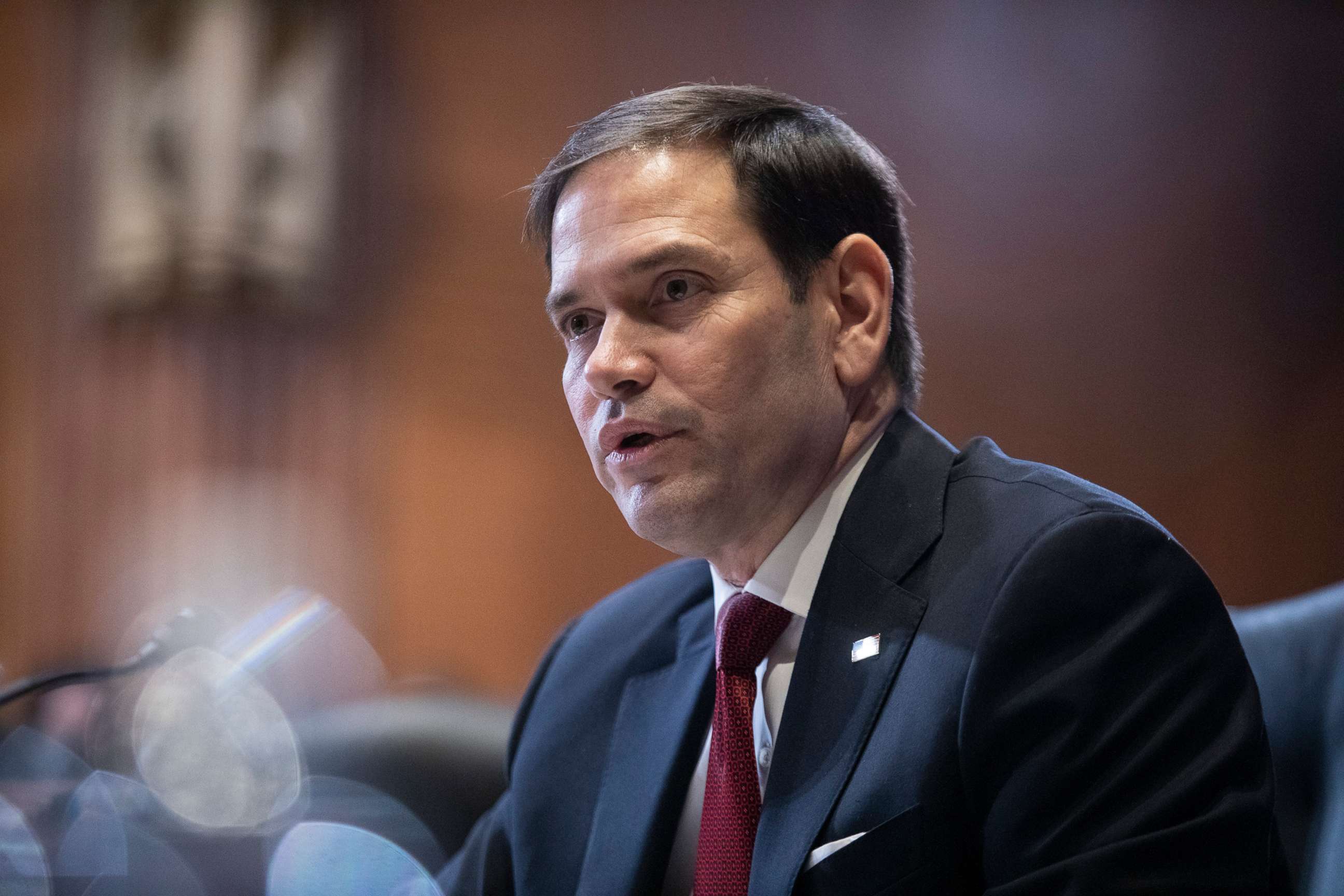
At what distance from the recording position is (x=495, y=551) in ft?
12.6

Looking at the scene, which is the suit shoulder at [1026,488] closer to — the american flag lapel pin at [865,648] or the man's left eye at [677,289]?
the american flag lapel pin at [865,648]

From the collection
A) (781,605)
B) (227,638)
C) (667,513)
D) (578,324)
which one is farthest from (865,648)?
(227,638)

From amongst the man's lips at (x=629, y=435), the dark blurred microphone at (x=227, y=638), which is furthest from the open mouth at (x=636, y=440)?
the dark blurred microphone at (x=227, y=638)

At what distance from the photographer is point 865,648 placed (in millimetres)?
1187

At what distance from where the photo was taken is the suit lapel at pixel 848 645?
1124 mm

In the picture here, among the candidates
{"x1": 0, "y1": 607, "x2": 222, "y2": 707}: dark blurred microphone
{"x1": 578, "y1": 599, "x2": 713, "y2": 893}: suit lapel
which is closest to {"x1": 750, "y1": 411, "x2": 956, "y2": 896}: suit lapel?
{"x1": 578, "y1": 599, "x2": 713, "y2": 893}: suit lapel

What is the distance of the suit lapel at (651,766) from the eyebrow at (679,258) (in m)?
0.48

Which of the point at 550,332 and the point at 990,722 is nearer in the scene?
the point at 990,722

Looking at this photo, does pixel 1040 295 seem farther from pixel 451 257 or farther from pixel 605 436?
pixel 605 436

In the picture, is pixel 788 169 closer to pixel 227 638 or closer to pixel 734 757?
pixel 734 757

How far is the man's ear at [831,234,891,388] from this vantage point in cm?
135

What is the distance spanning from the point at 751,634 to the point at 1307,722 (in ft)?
2.34

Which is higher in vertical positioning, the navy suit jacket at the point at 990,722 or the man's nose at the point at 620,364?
the man's nose at the point at 620,364

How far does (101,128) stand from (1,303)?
681 millimetres
